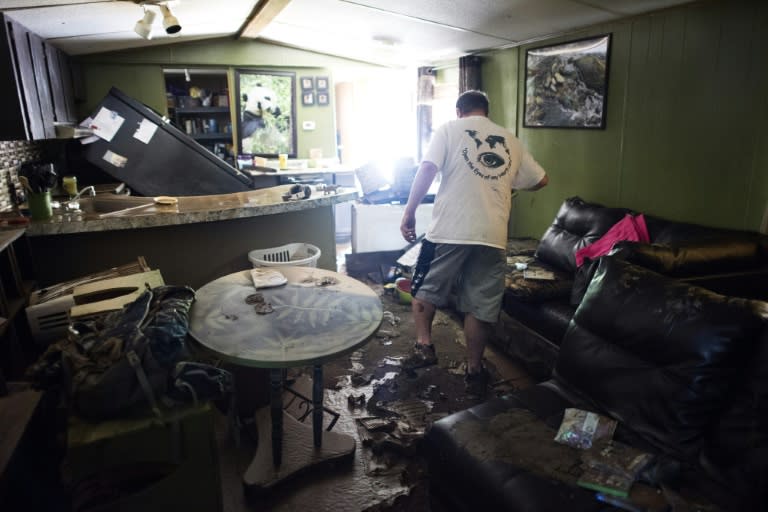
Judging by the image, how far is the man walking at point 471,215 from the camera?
2564 millimetres

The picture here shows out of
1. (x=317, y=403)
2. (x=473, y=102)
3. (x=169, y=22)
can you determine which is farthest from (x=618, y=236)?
(x=169, y=22)

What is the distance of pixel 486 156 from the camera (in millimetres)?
2576

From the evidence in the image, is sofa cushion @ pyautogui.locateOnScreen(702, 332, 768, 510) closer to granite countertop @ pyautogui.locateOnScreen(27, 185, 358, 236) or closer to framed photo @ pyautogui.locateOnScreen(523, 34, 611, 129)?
granite countertop @ pyautogui.locateOnScreen(27, 185, 358, 236)

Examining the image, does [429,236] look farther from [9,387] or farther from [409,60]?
[409,60]

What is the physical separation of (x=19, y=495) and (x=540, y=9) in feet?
11.7

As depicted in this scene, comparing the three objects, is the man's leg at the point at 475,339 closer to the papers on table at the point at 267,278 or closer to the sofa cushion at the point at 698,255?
the sofa cushion at the point at 698,255

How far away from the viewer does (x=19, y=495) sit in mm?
1230

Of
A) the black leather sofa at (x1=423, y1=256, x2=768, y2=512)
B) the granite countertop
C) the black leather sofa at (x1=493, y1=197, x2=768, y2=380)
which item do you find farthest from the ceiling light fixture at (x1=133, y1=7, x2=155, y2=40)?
the black leather sofa at (x1=423, y1=256, x2=768, y2=512)

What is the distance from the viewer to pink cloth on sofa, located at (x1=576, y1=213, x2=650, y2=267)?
2949 mm

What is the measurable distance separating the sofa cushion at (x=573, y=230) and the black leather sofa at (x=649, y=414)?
4.60 ft

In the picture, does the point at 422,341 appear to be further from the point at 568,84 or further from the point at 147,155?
the point at 147,155

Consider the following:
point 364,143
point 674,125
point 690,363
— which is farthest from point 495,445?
point 364,143

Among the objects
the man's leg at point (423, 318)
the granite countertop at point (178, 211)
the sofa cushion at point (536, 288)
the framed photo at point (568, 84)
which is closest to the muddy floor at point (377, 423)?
the man's leg at point (423, 318)

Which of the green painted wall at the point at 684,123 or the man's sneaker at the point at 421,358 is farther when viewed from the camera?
the man's sneaker at the point at 421,358
